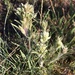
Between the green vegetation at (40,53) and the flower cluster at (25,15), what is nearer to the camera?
the flower cluster at (25,15)

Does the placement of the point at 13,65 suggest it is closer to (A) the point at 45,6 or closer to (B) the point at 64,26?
(B) the point at 64,26

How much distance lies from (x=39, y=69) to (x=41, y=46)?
0.34 meters

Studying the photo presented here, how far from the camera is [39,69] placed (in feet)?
6.08

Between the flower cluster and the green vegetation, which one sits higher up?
the flower cluster

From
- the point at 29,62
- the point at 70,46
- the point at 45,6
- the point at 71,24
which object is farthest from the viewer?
the point at 45,6

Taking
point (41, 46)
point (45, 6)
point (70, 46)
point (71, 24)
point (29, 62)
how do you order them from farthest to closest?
1. point (45, 6)
2. point (71, 24)
3. point (70, 46)
4. point (29, 62)
5. point (41, 46)

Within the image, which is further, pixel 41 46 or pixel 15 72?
pixel 15 72

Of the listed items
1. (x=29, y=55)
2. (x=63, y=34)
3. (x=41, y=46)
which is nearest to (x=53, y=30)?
(x=63, y=34)

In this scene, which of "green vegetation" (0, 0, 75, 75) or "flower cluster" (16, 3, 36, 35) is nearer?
"flower cluster" (16, 3, 36, 35)

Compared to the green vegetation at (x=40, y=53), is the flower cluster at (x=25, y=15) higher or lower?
higher

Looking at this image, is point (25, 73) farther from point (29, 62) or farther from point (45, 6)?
point (45, 6)

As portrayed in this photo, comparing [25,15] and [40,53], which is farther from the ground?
[25,15]

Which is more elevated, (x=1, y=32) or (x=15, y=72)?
(x=1, y=32)

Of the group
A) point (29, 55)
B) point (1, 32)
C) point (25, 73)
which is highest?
point (1, 32)
